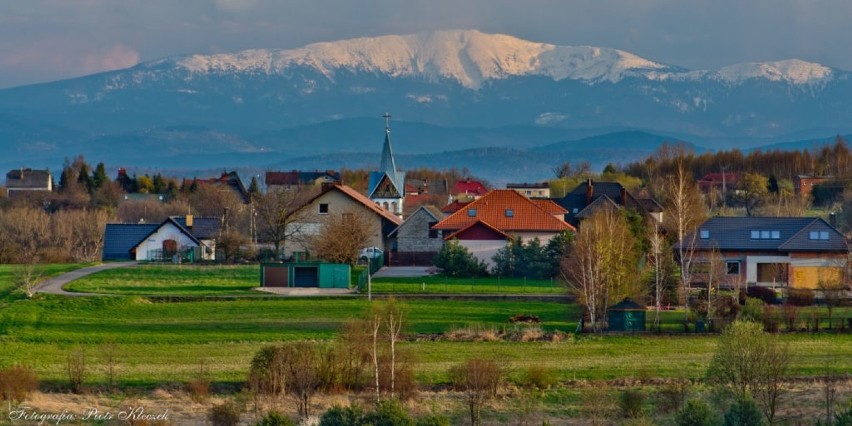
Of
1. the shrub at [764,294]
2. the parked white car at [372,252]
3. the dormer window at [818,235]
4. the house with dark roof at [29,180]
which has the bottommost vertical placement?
the shrub at [764,294]

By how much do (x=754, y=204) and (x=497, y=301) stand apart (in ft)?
173

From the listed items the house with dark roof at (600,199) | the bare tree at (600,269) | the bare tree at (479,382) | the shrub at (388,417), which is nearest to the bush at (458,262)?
the bare tree at (600,269)

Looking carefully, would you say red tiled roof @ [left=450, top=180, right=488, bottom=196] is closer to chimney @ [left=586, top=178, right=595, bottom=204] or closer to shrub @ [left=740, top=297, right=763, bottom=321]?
chimney @ [left=586, top=178, right=595, bottom=204]

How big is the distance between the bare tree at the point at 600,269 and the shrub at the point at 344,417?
16.5 meters

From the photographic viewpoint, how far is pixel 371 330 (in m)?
30.1

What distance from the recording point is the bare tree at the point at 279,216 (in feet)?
208

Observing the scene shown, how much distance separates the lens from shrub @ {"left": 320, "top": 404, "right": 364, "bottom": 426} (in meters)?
22.9

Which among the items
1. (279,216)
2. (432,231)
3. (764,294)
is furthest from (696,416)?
(279,216)

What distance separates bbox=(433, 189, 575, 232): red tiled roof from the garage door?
34.2 ft

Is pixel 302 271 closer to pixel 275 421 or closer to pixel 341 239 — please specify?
pixel 341 239

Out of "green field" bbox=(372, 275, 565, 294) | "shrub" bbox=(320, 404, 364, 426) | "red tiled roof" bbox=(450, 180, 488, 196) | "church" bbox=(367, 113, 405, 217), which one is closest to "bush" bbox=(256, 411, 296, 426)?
"shrub" bbox=(320, 404, 364, 426)

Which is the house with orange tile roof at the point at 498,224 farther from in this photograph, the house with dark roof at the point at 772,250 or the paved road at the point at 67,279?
the paved road at the point at 67,279

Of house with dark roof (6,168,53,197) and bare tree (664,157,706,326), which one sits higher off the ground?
house with dark roof (6,168,53,197)

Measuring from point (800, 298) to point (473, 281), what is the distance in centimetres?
1370
